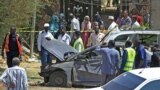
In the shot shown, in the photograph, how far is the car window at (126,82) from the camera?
32.9 ft

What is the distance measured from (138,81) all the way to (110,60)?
4.88 m

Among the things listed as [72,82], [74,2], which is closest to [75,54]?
[72,82]

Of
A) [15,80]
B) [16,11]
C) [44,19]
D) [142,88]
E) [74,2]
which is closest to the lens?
[142,88]

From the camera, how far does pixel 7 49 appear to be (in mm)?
18094

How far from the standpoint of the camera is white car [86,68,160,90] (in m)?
9.87

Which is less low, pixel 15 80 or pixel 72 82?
pixel 15 80

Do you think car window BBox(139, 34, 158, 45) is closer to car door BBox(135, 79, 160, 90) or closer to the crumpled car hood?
the crumpled car hood

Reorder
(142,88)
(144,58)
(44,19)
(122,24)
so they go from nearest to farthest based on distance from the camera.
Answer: (142,88), (144,58), (122,24), (44,19)

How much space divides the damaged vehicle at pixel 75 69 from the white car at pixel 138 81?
642 centimetres

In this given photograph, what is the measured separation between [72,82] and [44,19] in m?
11.5

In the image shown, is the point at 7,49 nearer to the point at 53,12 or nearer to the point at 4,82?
the point at 4,82

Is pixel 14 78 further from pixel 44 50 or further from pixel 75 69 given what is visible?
pixel 44 50

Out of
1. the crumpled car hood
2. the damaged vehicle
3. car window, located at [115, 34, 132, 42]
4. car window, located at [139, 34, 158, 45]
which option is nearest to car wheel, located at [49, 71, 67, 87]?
the damaged vehicle

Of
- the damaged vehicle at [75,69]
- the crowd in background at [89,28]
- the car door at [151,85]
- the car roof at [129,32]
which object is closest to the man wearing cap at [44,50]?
the damaged vehicle at [75,69]
